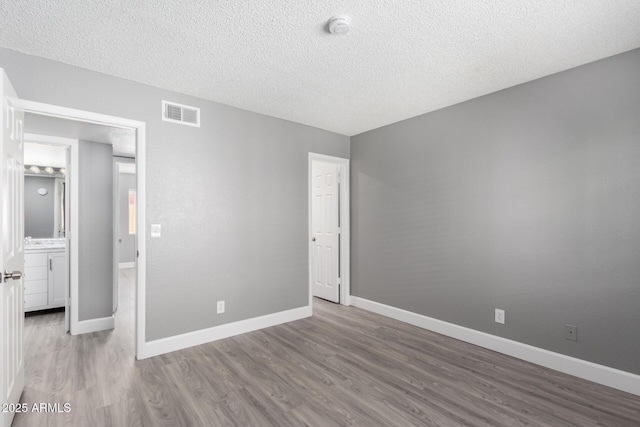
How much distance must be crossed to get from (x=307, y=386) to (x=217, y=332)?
54.0 inches

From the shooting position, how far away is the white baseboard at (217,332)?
2929mm

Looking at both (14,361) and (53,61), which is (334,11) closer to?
(53,61)

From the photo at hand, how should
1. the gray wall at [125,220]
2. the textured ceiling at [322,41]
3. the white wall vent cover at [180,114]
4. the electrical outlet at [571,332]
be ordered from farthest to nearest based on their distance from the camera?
the gray wall at [125,220] < the white wall vent cover at [180,114] < the electrical outlet at [571,332] < the textured ceiling at [322,41]

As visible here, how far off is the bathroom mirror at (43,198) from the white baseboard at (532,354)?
17.6ft

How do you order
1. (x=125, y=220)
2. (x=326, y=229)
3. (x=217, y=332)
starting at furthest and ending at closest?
1. (x=125, y=220)
2. (x=326, y=229)
3. (x=217, y=332)

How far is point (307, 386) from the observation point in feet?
7.91

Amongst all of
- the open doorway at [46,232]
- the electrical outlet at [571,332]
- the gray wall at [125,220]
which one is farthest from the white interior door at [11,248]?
Result: the gray wall at [125,220]

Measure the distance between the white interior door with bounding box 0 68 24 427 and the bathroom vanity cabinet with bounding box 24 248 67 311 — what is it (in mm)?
2512

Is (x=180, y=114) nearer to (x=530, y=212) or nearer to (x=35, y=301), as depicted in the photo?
(x=35, y=301)

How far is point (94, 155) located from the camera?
3662mm

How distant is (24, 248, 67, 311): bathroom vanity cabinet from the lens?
413cm

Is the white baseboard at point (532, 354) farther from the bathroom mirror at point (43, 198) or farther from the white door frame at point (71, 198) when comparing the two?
the bathroom mirror at point (43, 198)

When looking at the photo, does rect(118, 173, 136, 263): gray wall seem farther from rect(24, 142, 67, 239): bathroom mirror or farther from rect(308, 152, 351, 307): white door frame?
rect(308, 152, 351, 307): white door frame

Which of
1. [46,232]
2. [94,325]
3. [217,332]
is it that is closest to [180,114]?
[217,332]
